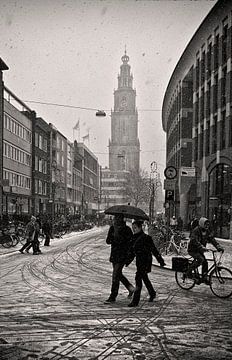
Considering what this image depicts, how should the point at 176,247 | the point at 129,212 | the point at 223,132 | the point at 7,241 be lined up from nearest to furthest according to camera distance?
the point at 129,212 < the point at 176,247 < the point at 7,241 < the point at 223,132

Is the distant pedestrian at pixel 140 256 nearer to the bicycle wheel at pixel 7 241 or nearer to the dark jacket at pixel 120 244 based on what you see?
the dark jacket at pixel 120 244

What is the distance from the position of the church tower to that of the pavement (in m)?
159

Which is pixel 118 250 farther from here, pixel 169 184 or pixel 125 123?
pixel 125 123

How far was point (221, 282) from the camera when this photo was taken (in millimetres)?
10547

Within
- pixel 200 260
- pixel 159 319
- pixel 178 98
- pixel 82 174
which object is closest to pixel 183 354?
pixel 159 319

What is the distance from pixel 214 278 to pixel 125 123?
169 meters

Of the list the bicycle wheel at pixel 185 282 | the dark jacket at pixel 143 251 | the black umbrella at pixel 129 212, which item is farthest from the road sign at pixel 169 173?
the dark jacket at pixel 143 251

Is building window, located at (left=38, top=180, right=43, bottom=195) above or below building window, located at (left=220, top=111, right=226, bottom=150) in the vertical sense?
below

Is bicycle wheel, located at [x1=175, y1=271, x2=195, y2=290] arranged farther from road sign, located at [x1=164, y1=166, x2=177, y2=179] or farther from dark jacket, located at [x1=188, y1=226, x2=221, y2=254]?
road sign, located at [x1=164, y1=166, x2=177, y2=179]

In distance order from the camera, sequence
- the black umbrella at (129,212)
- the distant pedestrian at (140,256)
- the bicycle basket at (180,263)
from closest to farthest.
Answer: the distant pedestrian at (140,256), the black umbrella at (129,212), the bicycle basket at (180,263)

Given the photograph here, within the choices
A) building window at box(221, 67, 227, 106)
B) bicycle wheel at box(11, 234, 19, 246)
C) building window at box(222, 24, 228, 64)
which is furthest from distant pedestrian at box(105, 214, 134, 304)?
building window at box(222, 24, 228, 64)

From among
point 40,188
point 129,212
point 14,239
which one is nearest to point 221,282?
point 129,212

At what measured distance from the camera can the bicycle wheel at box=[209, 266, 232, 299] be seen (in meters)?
10.4

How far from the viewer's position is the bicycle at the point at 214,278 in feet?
34.4
